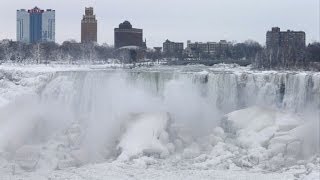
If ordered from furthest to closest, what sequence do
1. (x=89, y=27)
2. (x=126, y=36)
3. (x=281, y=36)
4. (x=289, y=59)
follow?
1. (x=89, y=27)
2. (x=126, y=36)
3. (x=281, y=36)
4. (x=289, y=59)

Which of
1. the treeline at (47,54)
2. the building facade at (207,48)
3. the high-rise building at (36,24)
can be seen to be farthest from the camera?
the high-rise building at (36,24)

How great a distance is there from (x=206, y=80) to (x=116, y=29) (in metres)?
90.0

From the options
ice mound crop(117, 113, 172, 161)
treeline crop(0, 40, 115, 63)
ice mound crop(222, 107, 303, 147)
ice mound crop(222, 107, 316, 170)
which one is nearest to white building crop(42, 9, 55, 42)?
treeline crop(0, 40, 115, 63)

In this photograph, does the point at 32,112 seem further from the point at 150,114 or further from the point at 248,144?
the point at 248,144

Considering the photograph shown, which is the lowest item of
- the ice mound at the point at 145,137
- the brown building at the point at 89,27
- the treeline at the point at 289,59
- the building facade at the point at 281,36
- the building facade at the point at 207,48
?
the ice mound at the point at 145,137

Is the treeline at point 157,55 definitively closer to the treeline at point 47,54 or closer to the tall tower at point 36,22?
the treeline at point 47,54

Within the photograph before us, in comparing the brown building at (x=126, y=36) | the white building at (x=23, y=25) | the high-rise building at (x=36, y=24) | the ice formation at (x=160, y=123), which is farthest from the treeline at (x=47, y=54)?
the white building at (x=23, y=25)

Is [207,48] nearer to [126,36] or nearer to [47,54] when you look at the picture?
[126,36]

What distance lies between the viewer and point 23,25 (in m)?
144

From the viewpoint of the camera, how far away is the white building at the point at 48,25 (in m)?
141

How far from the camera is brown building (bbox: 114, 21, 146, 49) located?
119 m

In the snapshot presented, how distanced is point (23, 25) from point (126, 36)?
35387mm

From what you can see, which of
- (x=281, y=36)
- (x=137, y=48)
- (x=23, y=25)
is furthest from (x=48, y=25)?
(x=281, y=36)

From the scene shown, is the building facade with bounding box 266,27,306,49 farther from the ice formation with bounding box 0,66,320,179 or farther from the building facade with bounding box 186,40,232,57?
the ice formation with bounding box 0,66,320,179
